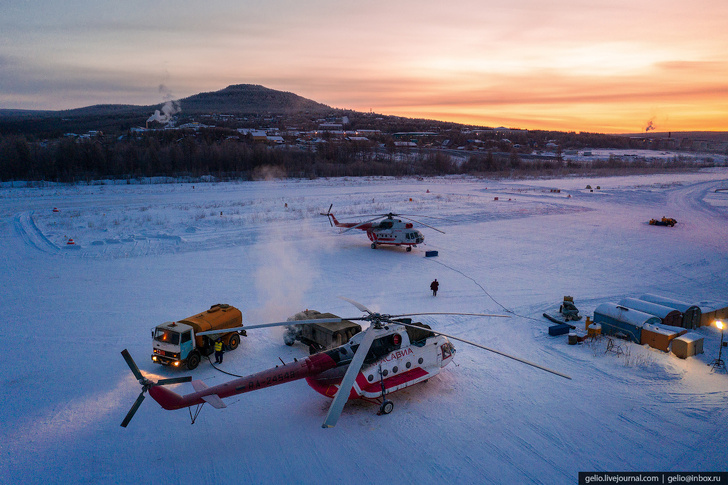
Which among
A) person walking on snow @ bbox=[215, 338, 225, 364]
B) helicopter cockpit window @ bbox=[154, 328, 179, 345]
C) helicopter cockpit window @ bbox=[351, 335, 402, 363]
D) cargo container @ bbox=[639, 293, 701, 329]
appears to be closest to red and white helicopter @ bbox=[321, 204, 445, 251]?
cargo container @ bbox=[639, 293, 701, 329]

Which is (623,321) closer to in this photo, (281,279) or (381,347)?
(381,347)

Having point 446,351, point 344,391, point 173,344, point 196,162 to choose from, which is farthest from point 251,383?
point 196,162

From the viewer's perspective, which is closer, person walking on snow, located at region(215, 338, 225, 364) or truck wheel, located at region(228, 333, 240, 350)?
person walking on snow, located at region(215, 338, 225, 364)

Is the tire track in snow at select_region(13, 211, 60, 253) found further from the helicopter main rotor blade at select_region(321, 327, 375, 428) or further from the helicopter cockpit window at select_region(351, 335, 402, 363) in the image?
the helicopter main rotor blade at select_region(321, 327, 375, 428)

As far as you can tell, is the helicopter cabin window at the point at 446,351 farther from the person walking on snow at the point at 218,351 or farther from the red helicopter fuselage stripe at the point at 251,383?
the person walking on snow at the point at 218,351

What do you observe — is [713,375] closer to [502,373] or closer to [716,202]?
[502,373]

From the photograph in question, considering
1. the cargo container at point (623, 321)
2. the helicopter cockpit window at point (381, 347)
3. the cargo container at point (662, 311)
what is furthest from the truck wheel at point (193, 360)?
the cargo container at point (662, 311)
